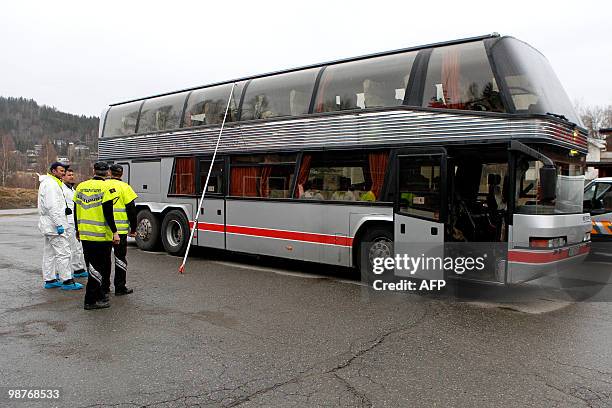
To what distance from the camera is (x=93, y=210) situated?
253 inches

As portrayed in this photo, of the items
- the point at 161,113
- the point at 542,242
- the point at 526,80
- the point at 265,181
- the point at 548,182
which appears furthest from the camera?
the point at 161,113

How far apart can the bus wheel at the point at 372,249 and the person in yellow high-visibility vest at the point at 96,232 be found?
3.79 meters

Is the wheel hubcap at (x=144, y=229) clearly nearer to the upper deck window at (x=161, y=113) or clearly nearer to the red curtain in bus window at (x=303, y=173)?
the upper deck window at (x=161, y=113)

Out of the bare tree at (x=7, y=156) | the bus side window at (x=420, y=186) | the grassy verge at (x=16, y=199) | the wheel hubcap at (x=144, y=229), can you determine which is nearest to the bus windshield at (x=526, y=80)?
the bus side window at (x=420, y=186)

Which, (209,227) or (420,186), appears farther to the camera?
(209,227)

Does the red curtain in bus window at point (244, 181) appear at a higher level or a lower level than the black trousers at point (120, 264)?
higher

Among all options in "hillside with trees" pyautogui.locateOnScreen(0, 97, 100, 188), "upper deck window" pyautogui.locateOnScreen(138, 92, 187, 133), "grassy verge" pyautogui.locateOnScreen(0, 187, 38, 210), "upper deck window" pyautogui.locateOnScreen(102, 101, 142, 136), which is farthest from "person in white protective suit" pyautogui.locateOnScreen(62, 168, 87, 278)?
"hillside with trees" pyautogui.locateOnScreen(0, 97, 100, 188)

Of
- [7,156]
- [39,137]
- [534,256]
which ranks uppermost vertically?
[39,137]

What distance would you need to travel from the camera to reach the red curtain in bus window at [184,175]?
10.8 m

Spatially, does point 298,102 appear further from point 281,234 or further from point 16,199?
point 16,199

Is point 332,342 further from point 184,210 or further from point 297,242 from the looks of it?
point 184,210

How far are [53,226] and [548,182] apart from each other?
23.4 feet

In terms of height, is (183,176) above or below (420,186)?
above

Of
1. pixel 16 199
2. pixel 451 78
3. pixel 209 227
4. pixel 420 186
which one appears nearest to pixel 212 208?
pixel 209 227
